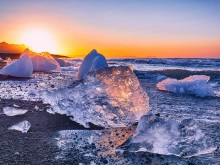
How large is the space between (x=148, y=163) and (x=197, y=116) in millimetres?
2202

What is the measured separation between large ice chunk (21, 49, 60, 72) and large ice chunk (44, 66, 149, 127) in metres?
6.58

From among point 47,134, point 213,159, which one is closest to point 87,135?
point 47,134

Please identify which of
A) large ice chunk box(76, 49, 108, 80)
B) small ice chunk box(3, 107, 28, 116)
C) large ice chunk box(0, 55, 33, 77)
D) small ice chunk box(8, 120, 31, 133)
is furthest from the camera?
large ice chunk box(0, 55, 33, 77)

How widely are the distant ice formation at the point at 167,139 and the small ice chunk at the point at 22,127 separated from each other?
3.96ft

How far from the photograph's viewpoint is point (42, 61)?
36.1ft

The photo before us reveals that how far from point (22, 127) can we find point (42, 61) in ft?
25.9

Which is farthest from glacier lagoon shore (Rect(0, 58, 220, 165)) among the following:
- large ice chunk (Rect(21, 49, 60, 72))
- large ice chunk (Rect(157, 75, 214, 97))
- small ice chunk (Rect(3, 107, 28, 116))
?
large ice chunk (Rect(21, 49, 60, 72))

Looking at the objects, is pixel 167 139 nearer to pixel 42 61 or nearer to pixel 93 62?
pixel 93 62

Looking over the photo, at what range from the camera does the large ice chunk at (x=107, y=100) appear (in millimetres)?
3842

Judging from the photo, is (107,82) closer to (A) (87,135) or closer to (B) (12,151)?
(A) (87,135)

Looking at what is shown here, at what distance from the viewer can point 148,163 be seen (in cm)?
253

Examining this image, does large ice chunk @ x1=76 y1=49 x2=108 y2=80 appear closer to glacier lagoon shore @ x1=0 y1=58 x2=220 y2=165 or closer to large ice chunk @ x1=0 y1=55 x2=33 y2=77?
large ice chunk @ x1=0 y1=55 x2=33 y2=77

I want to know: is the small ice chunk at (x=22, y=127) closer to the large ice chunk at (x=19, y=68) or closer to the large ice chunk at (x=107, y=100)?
the large ice chunk at (x=107, y=100)

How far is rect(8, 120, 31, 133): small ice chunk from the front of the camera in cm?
331
